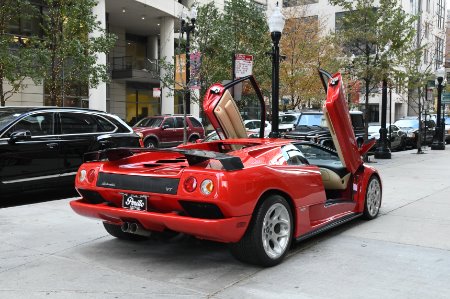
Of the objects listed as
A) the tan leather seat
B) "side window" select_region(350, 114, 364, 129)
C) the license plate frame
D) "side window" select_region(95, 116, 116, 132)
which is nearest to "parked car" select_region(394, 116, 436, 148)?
"side window" select_region(350, 114, 364, 129)

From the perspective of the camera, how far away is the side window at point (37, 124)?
8133 mm

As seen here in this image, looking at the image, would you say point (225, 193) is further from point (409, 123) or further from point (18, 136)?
point (409, 123)

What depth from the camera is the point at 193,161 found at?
15.1 feet

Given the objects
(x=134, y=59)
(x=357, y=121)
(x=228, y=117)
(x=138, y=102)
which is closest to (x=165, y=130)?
(x=357, y=121)

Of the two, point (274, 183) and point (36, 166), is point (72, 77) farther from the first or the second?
point (274, 183)

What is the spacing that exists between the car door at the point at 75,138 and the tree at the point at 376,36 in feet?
38.2

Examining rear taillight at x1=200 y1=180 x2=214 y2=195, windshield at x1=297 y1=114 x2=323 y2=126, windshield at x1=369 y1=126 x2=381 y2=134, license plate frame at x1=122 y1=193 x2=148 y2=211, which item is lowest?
license plate frame at x1=122 y1=193 x2=148 y2=211

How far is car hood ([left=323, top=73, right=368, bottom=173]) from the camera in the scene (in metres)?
5.86

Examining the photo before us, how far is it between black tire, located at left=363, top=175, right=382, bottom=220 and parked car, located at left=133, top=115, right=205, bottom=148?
14.2m

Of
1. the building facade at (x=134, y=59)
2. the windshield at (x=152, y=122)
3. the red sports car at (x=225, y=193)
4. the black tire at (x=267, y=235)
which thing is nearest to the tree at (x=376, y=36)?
the windshield at (x=152, y=122)

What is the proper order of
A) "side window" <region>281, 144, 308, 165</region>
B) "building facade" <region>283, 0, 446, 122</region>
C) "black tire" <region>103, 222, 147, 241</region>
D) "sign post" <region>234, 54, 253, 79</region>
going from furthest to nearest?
"building facade" <region>283, 0, 446, 122</region>
"sign post" <region>234, 54, 253, 79</region>
"black tire" <region>103, 222, 147, 241</region>
"side window" <region>281, 144, 308, 165</region>

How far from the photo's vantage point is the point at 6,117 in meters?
8.12

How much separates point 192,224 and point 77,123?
5.30 meters

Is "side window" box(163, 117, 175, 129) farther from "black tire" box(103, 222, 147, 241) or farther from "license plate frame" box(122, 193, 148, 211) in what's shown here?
"license plate frame" box(122, 193, 148, 211)
